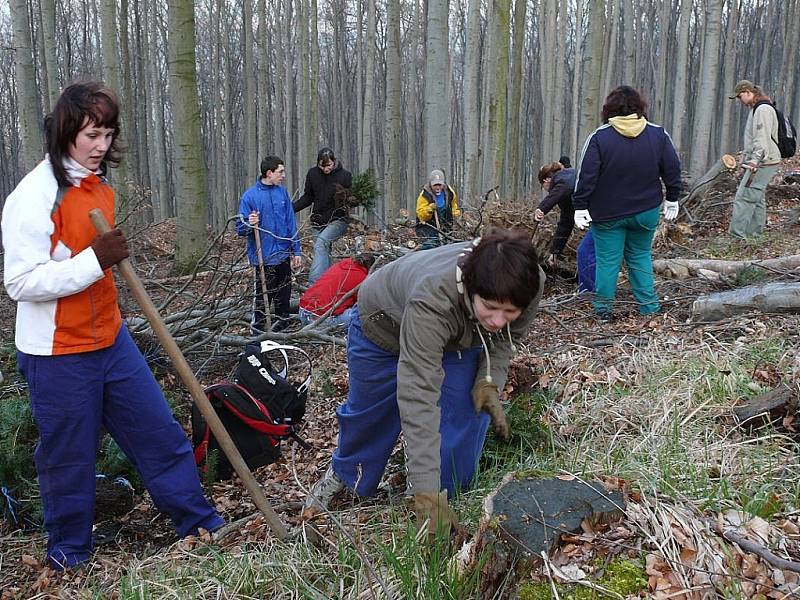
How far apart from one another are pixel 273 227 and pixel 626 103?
342 cm

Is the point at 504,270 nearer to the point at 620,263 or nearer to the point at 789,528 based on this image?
the point at 789,528

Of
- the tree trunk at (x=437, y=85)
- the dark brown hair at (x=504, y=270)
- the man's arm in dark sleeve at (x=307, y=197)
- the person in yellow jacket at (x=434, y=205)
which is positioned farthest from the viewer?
the tree trunk at (x=437, y=85)

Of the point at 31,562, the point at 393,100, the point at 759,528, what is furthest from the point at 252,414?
the point at 393,100

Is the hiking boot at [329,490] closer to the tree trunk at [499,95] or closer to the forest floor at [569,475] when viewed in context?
the forest floor at [569,475]

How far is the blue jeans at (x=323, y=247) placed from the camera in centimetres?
763

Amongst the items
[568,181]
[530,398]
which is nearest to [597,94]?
[568,181]

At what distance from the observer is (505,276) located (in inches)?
90.9

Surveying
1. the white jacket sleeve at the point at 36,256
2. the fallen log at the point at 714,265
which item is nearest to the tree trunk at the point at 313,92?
the fallen log at the point at 714,265

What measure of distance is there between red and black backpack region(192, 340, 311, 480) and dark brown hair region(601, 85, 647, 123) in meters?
3.45

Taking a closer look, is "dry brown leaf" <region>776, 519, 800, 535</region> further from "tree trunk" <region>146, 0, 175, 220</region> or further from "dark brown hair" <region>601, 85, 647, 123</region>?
"tree trunk" <region>146, 0, 175, 220</region>

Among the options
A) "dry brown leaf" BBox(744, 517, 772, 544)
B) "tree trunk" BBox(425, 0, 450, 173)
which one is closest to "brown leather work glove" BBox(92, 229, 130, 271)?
"dry brown leaf" BBox(744, 517, 772, 544)

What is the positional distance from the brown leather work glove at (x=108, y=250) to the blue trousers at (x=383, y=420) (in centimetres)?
102

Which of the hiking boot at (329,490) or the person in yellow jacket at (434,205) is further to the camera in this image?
the person in yellow jacket at (434,205)

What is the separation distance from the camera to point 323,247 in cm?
786
